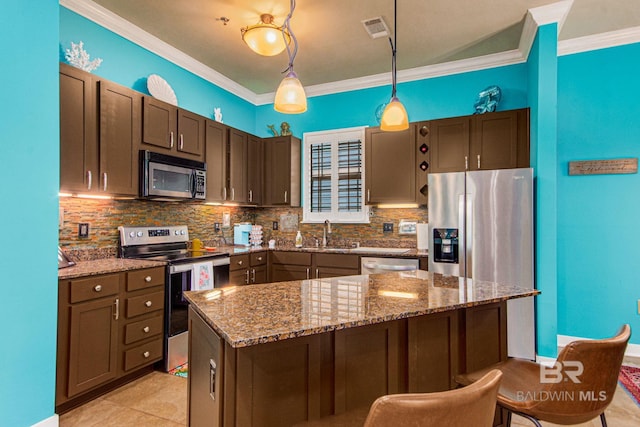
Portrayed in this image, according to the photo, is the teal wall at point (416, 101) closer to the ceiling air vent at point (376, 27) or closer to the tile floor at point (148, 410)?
the ceiling air vent at point (376, 27)

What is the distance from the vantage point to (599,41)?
351cm

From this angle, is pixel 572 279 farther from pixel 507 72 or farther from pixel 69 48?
pixel 69 48

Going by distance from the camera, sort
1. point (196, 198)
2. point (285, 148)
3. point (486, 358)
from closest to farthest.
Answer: point (486, 358), point (196, 198), point (285, 148)

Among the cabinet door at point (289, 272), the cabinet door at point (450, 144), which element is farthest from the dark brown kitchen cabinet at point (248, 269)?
the cabinet door at point (450, 144)

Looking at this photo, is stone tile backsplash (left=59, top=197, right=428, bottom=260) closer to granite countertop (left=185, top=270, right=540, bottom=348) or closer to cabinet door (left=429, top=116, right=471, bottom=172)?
cabinet door (left=429, top=116, right=471, bottom=172)

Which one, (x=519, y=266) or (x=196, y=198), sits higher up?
(x=196, y=198)

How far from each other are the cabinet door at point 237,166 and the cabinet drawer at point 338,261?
4.03 ft

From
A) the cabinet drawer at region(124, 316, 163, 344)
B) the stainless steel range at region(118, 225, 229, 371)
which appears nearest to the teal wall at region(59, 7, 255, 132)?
the stainless steel range at region(118, 225, 229, 371)

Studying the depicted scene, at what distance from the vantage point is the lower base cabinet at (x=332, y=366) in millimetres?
1192

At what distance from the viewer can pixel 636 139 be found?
3.42 m

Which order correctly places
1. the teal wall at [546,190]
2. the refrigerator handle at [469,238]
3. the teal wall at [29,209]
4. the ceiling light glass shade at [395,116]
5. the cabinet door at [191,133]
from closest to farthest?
1. the teal wall at [29,209]
2. the ceiling light glass shade at [395,116]
3. the teal wall at [546,190]
4. the refrigerator handle at [469,238]
5. the cabinet door at [191,133]

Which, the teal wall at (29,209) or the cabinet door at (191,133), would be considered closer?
the teal wall at (29,209)

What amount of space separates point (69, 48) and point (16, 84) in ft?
3.67

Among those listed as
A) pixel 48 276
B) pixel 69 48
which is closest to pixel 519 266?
pixel 48 276
